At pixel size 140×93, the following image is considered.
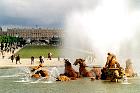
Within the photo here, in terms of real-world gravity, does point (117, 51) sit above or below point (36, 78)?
above

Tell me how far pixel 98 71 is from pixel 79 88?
5292mm

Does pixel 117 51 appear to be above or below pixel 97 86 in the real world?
above

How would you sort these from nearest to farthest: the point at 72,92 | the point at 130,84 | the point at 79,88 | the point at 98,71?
1. the point at 72,92
2. the point at 79,88
3. the point at 130,84
4. the point at 98,71

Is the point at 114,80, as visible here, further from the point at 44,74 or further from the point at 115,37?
the point at 115,37

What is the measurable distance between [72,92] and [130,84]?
5.18 metres

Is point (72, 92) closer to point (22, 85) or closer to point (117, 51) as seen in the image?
point (22, 85)

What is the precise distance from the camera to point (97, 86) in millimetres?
25000

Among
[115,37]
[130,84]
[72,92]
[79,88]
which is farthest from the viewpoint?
[115,37]

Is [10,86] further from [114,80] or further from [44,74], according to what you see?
[114,80]

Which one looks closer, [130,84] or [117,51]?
[130,84]

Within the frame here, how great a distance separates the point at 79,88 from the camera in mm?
24078

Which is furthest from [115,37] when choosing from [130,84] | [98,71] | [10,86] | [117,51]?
[10,86]

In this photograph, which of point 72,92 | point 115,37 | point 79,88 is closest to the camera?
point 72,92

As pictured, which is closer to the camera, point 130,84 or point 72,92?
point 72,92
